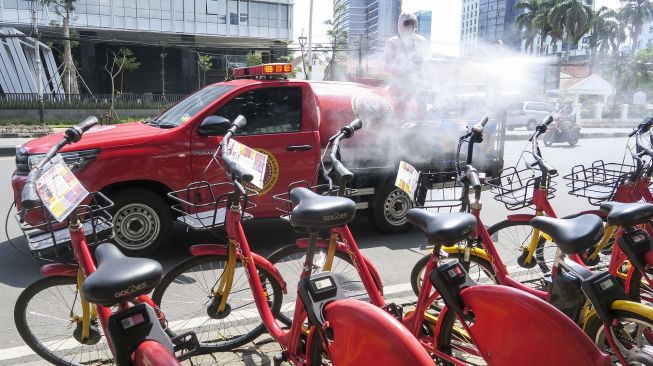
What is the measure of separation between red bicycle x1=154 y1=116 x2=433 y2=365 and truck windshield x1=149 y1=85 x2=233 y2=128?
196 centimetres

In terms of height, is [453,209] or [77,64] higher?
[77,64]

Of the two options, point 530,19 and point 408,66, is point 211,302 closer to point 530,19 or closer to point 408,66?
point 408,66

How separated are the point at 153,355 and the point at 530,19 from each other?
14.0 m

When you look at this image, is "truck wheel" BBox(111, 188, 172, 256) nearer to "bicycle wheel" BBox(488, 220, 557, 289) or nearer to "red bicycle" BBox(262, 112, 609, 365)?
"red bicycle" BBox(262, 112, 609, 365)

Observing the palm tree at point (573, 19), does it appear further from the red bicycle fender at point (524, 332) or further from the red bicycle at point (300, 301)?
the red bicycle fender at point (524, 332)

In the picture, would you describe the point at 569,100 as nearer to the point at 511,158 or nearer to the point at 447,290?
the point at 511,158

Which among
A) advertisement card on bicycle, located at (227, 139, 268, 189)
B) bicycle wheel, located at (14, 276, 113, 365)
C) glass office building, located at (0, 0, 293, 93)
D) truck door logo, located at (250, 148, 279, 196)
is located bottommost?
bicycle wheel, located at (14, 276, 113, 365)

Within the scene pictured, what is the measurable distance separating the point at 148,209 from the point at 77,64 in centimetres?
3052

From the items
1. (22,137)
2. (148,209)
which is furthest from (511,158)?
(22,137)

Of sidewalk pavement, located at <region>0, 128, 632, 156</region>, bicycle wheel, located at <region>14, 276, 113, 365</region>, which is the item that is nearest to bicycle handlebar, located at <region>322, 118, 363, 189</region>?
bicycle wheel, located at <region>14, 276, 113, 365</region>

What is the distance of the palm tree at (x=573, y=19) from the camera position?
1222 cm

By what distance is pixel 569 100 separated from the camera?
1492 centimetres

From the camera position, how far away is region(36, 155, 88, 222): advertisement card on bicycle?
8.26 feet

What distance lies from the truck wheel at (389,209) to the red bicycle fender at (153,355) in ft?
13.9
